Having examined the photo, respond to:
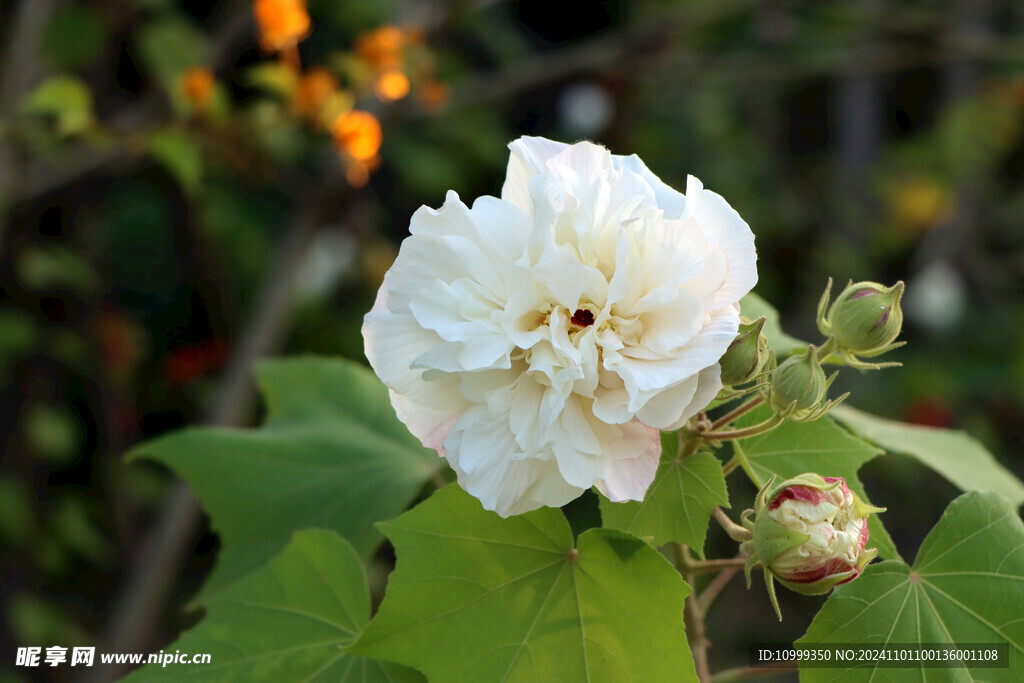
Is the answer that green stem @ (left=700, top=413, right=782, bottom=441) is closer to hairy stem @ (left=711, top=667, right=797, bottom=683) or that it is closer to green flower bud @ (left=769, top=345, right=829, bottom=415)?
green flower bud @ (left=769, top=345, right=829, bottom=415)

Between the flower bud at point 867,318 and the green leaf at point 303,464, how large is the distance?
360mm

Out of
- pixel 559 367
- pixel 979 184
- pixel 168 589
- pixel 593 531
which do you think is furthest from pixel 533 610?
pixel 979 184

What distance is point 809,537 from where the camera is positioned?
1.36ft

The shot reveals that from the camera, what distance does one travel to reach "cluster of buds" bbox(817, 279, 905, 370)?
46 centimetres

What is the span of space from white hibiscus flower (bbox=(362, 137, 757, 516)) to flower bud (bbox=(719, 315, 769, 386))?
1 centimetres

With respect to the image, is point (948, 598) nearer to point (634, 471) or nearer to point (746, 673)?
point (746, 673)

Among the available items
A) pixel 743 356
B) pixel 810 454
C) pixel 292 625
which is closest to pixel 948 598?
pixel 810 454

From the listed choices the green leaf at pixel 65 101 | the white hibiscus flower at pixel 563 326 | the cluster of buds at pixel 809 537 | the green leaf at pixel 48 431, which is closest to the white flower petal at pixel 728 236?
the white hibiscus flower at pixel 563 326

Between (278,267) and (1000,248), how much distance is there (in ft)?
7.65

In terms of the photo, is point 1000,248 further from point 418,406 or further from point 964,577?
point 418,406

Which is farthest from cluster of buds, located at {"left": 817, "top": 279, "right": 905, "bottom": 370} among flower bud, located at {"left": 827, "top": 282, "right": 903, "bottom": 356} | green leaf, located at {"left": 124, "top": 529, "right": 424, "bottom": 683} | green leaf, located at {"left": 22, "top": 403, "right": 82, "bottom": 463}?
green leaf, located at {"left": 22, "top": 403, "right": 82, "bottom": 463}

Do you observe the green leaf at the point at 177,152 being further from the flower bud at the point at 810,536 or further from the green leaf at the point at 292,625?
the flower bud at the point at 810,536

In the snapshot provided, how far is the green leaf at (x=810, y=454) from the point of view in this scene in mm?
517

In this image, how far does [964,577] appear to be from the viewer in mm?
509
